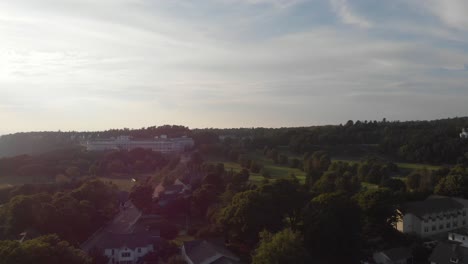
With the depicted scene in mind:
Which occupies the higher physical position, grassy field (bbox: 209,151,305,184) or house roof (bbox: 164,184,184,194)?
grassy field (bbox: 209,151,305,184)

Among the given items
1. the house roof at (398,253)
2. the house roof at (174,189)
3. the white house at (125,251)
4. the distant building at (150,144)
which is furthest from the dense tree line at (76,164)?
the house roof at (398,253)

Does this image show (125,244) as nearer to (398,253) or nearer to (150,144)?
(398,253)

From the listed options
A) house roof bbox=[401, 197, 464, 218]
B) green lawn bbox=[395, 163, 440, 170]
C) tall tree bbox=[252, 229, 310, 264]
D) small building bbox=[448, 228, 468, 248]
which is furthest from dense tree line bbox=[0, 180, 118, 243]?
green lawn bbox=[395, 163, 440, 170]

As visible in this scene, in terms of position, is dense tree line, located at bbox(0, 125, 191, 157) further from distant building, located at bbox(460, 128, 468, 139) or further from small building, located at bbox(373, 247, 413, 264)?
small building, located at bbox(373, 247, 413, 264)

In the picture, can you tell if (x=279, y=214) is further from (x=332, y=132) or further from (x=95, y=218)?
(x=332, y=132)

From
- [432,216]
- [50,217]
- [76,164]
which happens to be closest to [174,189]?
[50,217]

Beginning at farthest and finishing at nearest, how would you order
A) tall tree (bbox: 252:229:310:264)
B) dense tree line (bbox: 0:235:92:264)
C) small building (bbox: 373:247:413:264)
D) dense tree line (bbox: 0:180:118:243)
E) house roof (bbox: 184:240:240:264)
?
dense tree line (bbox: 0:180:118:243), small building (bbox: 373:247:413:264), house roof (bbox: 184:240:240:264), tall tree (bbox: 252:229:310:264), dense tree line (bbox: 0:235:92:264)

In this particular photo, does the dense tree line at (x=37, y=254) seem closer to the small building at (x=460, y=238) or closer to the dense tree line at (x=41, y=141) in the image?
the small building at (x=460, y=238)
